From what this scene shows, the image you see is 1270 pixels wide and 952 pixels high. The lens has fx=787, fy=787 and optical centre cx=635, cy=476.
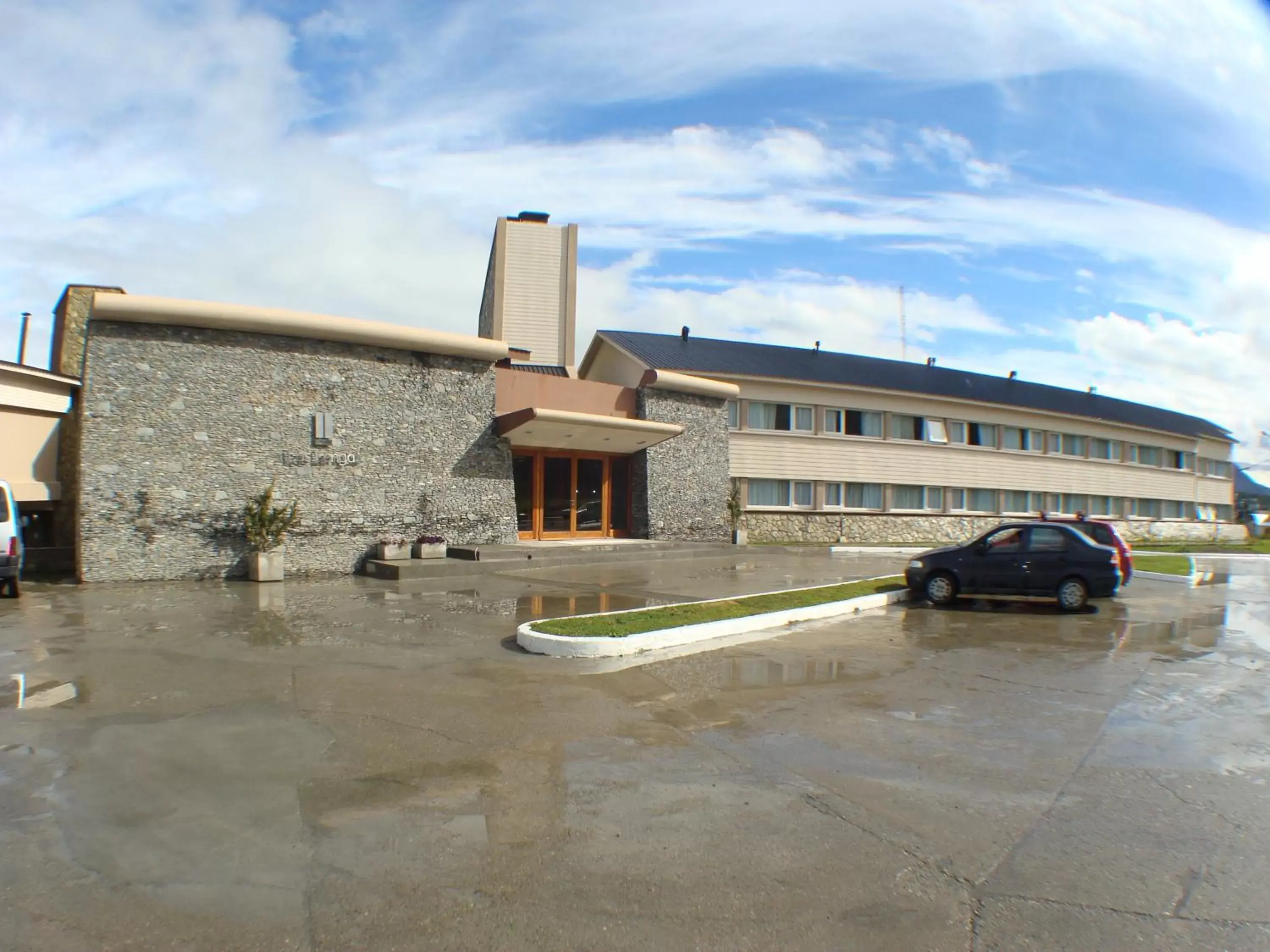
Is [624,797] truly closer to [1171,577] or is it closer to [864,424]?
[1171,577]

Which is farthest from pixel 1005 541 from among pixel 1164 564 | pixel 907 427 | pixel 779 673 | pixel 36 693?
pixel 907 427

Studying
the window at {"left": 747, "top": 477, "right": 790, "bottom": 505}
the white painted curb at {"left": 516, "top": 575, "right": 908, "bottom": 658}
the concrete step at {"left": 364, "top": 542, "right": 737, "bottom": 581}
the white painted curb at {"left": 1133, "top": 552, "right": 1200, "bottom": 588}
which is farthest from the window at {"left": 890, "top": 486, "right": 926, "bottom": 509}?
the white painted curb at {"left": 516, "top": 575, "right": 908, "bottom": 658}

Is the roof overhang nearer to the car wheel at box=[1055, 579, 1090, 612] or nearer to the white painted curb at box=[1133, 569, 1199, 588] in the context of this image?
the car wheel at box=[1055, 579, 1090, 612]

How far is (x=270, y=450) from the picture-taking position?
1620 centimetres

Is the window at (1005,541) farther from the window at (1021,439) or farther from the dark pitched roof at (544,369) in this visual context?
the window at (1021,439)

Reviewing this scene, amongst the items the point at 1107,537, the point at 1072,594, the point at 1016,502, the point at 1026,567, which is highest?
the point at 1016,502

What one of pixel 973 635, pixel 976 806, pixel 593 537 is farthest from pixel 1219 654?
pixel 593 537

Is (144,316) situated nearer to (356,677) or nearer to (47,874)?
(356,677)

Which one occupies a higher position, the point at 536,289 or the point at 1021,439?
the point at 536,289

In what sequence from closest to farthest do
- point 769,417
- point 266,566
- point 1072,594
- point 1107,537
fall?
1. point 1072,594
2. point 1107,537
3. point 266,566
4. point 769,417

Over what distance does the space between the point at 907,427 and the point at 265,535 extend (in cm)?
2463

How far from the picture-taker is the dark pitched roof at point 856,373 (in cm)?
2828

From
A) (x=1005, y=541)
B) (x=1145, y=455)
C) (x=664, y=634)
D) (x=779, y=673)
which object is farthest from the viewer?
(x=1145, y=455)

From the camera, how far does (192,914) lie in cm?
328
